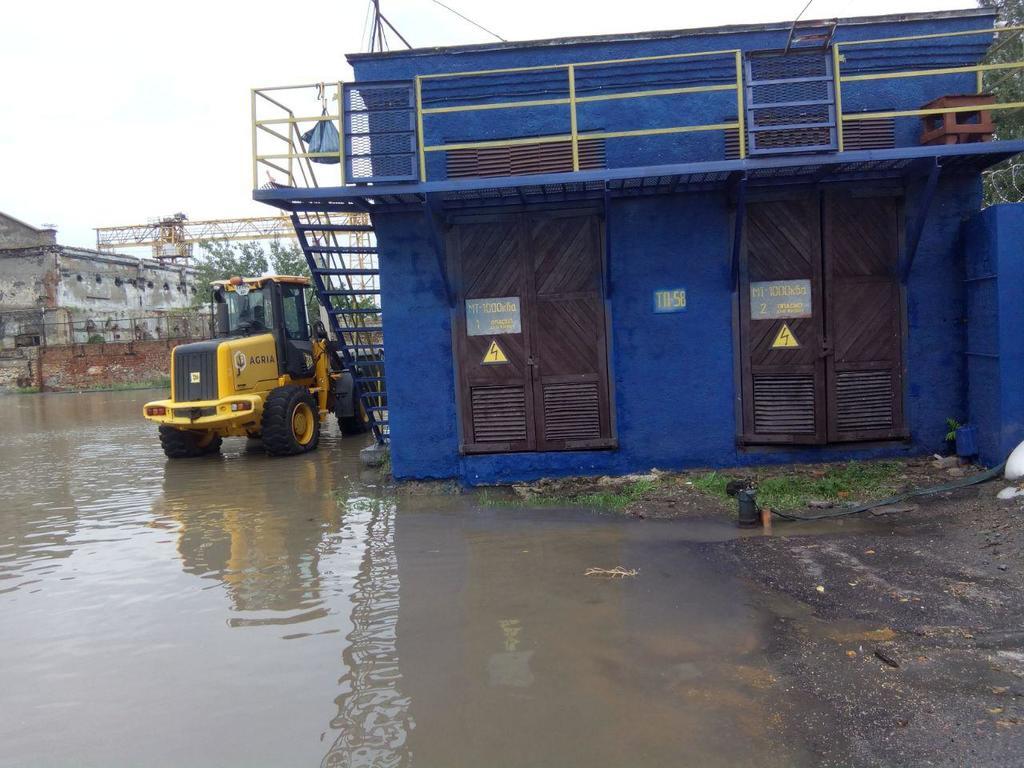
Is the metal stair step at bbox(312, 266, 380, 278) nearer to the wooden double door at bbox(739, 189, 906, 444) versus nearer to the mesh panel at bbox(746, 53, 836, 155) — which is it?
the wooden double door at bbox(739, 189, 906, 444)

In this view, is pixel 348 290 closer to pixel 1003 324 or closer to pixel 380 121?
pixel 380 121

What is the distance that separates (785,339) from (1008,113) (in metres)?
12.9

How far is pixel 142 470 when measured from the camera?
12586 millimetres

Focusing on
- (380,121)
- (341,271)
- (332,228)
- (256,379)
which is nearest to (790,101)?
(380,121)

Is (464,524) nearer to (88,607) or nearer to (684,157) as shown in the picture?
(88,607)

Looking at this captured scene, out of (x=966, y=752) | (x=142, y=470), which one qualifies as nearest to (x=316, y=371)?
(x=142, y=470)

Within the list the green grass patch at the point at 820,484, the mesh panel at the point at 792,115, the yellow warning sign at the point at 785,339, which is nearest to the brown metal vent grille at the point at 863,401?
the green grass patch at the point at 820,484

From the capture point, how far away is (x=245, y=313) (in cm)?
1401

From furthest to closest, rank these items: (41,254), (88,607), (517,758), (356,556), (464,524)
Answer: (41,254) < (464,524) < (356,556) < (88,607) < (517,758)

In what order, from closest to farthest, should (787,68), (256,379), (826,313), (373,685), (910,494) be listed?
1. (373,685)
2. (910,494)
3. (787,68)
4. (826,313)
5. (256,379)

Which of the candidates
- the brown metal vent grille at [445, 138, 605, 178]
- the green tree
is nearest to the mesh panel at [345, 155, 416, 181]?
the brown metal vent grille at [445, 138, 605, 178]

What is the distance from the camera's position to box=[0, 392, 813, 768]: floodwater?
3.93 m

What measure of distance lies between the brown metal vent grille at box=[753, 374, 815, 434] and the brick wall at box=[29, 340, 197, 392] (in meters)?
32.1

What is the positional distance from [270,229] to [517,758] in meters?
62.5
